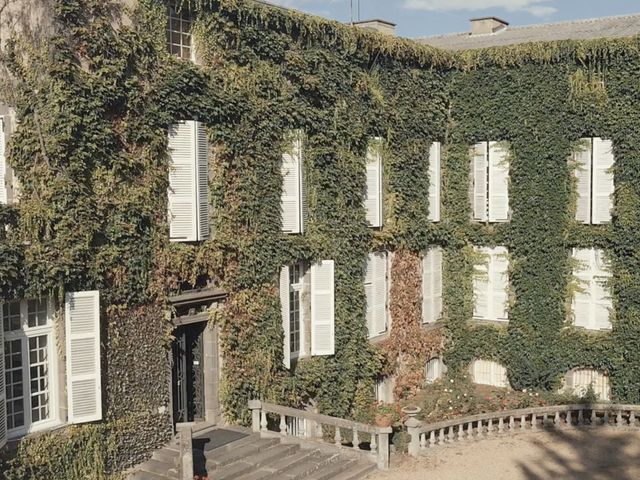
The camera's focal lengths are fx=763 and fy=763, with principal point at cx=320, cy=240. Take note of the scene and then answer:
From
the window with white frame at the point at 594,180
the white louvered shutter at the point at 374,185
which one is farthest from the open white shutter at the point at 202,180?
the window with white frame at the point at 594,180

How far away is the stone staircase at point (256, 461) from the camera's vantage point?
12.7m

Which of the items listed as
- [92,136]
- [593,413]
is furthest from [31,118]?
[593,413]

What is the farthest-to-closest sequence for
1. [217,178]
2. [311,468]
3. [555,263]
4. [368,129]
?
[555,263] < [368,129] < [217,178] < [311,468]

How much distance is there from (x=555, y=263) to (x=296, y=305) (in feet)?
23.6

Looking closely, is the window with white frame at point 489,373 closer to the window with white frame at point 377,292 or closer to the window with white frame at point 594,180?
the window with white frame at point 377,292

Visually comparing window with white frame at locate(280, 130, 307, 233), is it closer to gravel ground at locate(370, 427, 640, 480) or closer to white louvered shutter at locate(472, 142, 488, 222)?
gravel ground at locate(370, 427, 640, 480)

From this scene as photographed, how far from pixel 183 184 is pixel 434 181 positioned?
8602 mm

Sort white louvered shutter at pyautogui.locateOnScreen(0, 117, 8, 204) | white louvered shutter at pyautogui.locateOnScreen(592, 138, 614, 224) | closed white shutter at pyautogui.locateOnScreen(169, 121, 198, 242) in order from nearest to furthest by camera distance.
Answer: white louvered shutter at pyautogui.locateOnScreen(0, 117, 8, 204) → closed white shutter at pyautogui.locateOnScreen(169, 121, 198, 242) → white louvered shutter at pyautogui.locateOnScreen(592, 138, 614, 224)

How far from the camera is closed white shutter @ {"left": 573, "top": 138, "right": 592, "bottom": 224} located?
1909 centimetres

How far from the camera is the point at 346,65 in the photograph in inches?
679

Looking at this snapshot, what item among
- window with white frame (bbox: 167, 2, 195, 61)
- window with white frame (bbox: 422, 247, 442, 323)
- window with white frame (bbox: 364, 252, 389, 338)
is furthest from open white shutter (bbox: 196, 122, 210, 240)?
window with white frame (bbox: 422, 247, 442, 323)

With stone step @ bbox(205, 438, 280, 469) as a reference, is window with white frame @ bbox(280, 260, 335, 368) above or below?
above

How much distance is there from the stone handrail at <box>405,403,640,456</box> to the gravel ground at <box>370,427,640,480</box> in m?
0.25

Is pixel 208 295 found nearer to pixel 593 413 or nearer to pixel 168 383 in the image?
pixel 168 383
